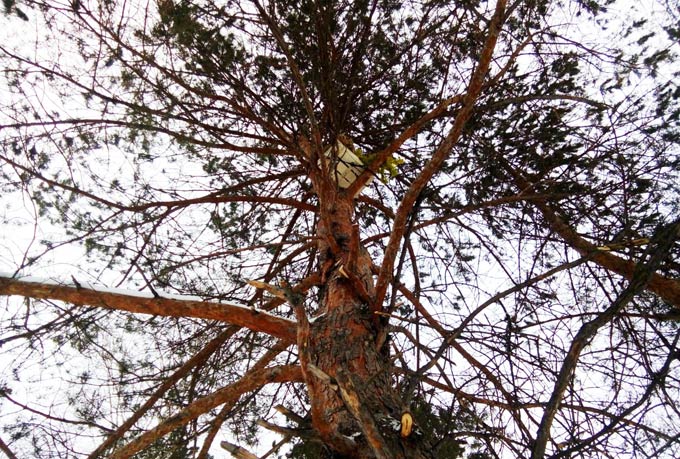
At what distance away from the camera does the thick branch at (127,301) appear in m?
2.29

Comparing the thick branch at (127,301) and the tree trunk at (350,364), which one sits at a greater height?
the thick branch at (127,301)

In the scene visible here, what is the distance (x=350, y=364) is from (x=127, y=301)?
1.08 meters

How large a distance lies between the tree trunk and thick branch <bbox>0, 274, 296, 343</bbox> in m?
0.38

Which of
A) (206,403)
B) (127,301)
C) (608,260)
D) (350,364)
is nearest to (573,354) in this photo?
(350,364)

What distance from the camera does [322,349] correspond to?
224 centimetres

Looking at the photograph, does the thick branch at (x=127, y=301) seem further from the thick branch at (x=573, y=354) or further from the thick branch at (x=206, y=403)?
the thick branch at (x=573, y=354)

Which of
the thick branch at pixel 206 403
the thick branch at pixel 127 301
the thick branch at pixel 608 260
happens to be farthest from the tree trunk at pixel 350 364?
the thick branch at pixel 608 260

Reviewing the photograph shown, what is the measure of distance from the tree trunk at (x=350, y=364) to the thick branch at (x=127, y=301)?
38 cm

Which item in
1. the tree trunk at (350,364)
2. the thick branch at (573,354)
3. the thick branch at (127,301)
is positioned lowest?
the thick branch at (573,354)

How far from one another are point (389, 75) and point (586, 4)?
1457 mm

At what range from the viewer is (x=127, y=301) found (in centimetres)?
233

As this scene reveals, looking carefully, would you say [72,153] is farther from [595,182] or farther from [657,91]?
[657,91]

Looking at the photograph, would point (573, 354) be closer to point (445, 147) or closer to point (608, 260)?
point (445, 147)

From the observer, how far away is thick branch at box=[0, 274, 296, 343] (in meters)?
2.29
